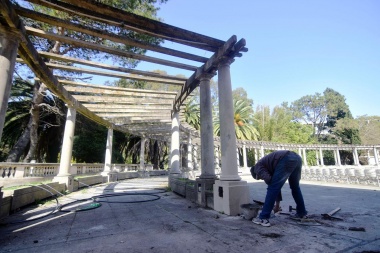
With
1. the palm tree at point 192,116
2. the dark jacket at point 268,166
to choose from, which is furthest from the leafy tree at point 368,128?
the dark jacket at point 268,166

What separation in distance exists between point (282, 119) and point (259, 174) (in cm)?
3551

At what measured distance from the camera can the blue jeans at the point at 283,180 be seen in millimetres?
3525

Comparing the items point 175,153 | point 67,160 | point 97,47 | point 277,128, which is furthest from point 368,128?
point 67,160

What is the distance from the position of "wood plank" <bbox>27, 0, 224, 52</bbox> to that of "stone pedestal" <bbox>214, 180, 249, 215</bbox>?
362 centimetres

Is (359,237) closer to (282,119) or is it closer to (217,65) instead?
(217,65)

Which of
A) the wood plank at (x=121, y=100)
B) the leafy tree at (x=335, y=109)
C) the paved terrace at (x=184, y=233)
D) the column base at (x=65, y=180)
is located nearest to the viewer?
the paved terrace at (x=184, y=233)

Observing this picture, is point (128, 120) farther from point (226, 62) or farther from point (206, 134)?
point (226, 62)

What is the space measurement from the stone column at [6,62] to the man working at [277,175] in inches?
198

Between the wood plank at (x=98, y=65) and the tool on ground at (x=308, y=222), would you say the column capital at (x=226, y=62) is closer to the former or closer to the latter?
the wood plank at (x=98, y=65)

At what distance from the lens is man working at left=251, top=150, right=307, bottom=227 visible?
3.53 m

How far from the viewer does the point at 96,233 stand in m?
3.16

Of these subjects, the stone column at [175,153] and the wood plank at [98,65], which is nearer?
the wood plank at [98,65]

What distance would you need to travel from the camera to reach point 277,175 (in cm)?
362

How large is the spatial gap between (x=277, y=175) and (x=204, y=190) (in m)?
2.37
